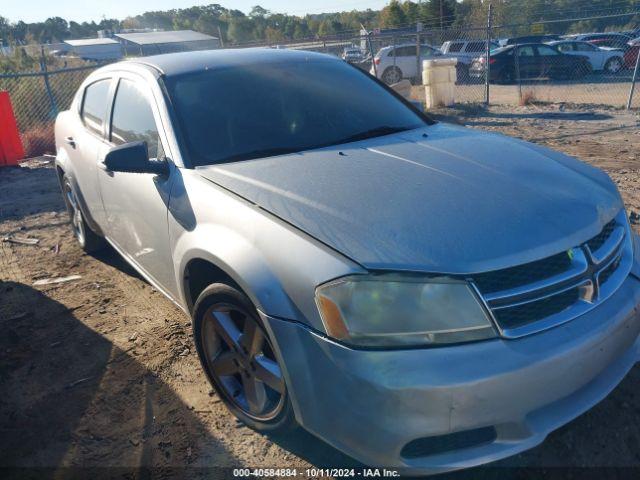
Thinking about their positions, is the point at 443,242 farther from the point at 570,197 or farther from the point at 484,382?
the point at 570,197

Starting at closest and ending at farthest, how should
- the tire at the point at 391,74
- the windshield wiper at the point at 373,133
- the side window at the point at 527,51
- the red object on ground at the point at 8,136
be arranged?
the windshield wiper at the point at 373,133 < the red object on ground at the point at 8,136 < the side window at the point at 527,51 < the tire at the point at 391,74

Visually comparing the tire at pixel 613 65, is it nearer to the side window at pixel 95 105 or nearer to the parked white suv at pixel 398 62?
the parked white suv at pixel 398 62

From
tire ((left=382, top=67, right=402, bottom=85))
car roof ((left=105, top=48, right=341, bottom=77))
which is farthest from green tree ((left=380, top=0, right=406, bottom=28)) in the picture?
car roof ((left=105, top=48, right=341, bottom=77))

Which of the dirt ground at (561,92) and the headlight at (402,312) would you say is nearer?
the headlight at (402,312)

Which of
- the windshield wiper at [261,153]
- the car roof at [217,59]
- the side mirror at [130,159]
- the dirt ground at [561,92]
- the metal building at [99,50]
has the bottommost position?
the dirt ground at [561,92]

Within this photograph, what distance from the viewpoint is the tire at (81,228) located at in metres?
4.62

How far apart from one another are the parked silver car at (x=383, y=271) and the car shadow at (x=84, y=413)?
1.17 ft

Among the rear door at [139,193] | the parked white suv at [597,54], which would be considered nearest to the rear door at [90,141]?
the rear door at [139,193]

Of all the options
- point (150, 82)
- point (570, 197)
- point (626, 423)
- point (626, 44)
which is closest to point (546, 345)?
point (570, 197)

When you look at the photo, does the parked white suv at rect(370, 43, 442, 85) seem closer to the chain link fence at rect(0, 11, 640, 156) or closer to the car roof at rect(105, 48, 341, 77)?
the chain link fence at rect(0, 11, 640, 156)

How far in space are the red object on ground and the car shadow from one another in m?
7.09

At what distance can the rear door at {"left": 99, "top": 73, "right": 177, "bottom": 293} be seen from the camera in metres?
2.75

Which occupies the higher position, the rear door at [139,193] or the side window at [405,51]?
the side window at [405,51]

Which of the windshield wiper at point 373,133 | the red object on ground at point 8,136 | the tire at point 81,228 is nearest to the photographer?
the windshield wiper at point 373,133
